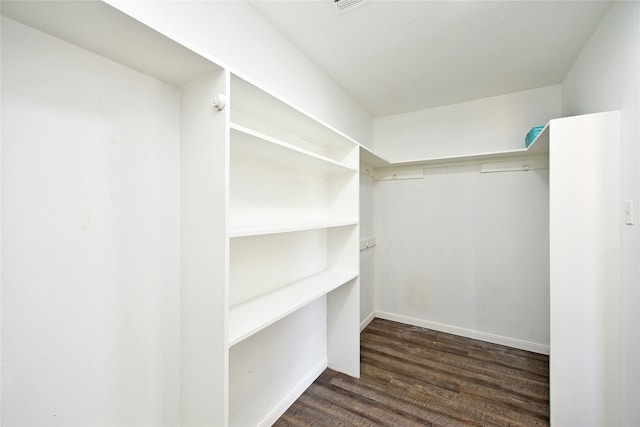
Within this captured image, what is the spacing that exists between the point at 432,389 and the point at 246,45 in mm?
2797

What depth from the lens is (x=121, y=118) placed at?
994 millimetres

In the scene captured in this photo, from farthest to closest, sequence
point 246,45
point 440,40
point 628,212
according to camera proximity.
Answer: point 440,40 < point 246,45 < point 628,212

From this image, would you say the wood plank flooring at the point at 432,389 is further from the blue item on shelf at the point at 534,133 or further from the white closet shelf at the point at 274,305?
the blue item on shelf at the point at 534,133

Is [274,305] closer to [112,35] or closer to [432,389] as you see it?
[112,35]

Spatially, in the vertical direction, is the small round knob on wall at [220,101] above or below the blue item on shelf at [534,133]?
below

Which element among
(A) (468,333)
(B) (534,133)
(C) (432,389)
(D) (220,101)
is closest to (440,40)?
(B) (534,133)

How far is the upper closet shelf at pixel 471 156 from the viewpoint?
223 centimetres

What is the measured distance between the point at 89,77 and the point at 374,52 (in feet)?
6.11

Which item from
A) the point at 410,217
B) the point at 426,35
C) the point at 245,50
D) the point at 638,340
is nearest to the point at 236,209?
the point at 245,50

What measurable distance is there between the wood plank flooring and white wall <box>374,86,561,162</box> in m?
2.15

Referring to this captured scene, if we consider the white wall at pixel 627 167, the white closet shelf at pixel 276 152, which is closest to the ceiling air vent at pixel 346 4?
the white closet shelf at pixel 276 152

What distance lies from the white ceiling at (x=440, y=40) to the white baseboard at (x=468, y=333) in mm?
2610

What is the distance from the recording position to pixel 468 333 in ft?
9.68

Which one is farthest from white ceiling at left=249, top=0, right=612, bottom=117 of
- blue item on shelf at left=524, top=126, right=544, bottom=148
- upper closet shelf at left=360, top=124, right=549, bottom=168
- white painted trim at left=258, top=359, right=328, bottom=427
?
white painted trim at left=258, top=359, right=328, bottom=427
